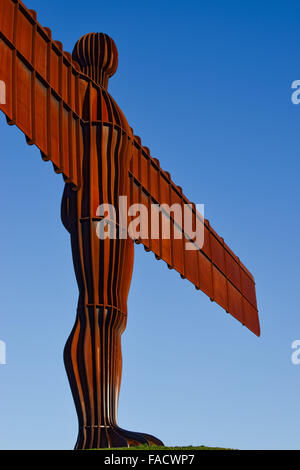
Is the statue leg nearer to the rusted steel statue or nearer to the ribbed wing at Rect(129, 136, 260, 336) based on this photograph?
the rusted steel statue

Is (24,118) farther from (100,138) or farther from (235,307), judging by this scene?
(235,307)

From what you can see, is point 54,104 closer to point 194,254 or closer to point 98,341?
point 98,341

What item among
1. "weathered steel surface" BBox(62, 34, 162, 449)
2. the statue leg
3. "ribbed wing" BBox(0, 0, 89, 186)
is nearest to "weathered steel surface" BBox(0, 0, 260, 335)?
"ribbed wing" BBox(0, 0, 89, 186)

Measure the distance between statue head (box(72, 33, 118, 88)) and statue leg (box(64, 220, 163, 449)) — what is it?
9.85ft

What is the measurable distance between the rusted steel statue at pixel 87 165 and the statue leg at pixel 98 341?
2 centimetres

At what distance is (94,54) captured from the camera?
14406mm

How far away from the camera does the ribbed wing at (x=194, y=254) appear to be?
618 inches

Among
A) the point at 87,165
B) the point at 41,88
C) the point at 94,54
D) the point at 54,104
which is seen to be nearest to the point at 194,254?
the point at 87,165

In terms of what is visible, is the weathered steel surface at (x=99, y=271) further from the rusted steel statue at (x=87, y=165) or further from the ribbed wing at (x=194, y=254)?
the ribbed wing at (x=194, y=254)

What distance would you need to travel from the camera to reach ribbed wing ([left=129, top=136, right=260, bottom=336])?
15694 millimetres

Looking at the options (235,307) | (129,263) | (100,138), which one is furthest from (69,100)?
(235,307)

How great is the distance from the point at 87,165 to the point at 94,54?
2.26 m

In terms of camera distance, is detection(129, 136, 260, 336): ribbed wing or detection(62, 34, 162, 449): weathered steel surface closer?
detection(62, 34, 162, 449): weathered steel surface
